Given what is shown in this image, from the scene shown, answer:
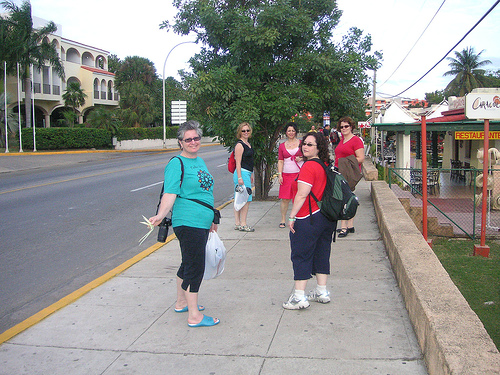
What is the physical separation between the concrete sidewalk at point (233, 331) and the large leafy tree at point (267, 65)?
4544mm

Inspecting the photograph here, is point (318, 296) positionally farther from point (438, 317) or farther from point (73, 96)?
point (73, 96)

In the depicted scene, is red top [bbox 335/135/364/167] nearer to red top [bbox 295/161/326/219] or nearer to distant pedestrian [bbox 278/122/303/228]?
distant pedestrian [bbox 278/122/303/228]

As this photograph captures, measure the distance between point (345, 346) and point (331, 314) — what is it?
677 mm

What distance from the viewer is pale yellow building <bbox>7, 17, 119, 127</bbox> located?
134 ft

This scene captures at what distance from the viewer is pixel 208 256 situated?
14.1ft

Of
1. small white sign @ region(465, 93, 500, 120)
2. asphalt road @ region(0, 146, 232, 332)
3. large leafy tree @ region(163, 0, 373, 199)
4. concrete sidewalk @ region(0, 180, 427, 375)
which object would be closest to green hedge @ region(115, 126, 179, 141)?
asphalt road @ region(0, 146, 232, 332)

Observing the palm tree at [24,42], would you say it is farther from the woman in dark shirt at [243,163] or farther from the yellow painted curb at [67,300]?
the yellow painted curb at [67,300]

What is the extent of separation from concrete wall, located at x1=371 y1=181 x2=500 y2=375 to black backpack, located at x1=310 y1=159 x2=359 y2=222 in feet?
2.56

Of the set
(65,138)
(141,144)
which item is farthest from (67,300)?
(141,144)

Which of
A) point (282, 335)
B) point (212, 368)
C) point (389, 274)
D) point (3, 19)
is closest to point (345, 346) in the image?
→ point (282, 335)

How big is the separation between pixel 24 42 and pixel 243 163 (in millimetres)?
31621

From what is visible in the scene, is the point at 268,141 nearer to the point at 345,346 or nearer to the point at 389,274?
the point at 389,274

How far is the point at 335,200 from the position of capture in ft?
14.4

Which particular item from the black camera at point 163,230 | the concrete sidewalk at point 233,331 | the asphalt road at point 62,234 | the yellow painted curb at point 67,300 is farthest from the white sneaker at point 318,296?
the asphalt road at point 62,234
